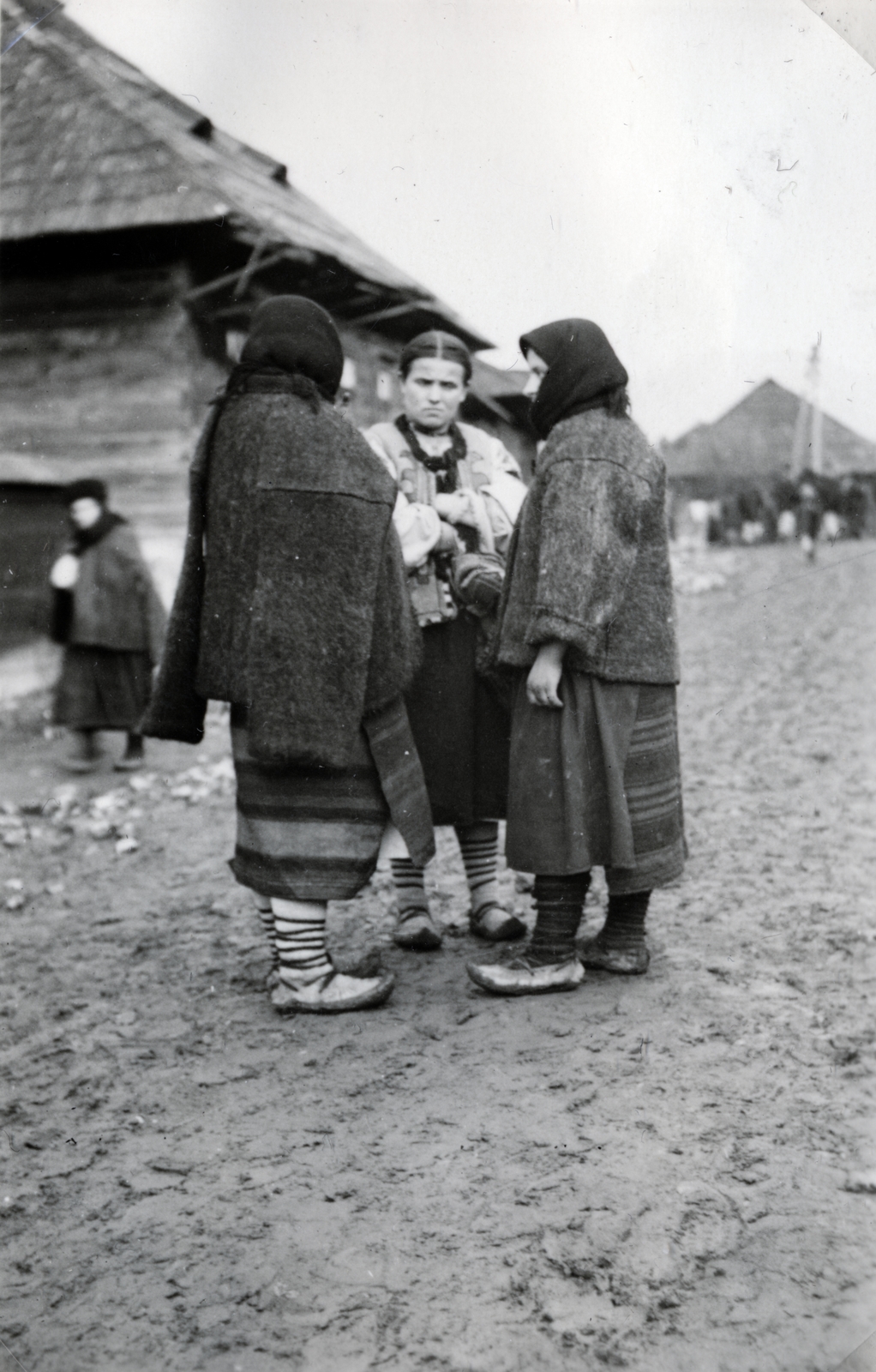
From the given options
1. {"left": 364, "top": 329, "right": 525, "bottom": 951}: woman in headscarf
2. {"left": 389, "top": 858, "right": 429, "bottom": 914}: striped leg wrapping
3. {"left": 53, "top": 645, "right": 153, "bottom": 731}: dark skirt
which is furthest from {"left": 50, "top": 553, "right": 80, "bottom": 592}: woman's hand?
{"left": 364, "top": 329, "right": 525, "bottom": 951}: woman in headscarf

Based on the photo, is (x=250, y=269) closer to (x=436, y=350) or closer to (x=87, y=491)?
(x=436, y=350)

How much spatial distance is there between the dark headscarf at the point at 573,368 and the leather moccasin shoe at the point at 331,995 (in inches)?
55.2

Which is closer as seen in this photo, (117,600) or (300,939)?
(300,939)

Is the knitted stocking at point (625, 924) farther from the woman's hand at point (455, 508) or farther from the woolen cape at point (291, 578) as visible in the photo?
the woman's hand at point (455, 508)

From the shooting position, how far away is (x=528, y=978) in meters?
2.80

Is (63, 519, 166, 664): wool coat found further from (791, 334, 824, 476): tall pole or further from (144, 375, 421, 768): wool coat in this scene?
(144, 375, 421, 768): wool coat

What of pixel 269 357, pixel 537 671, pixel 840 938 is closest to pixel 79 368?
pixel 269 357

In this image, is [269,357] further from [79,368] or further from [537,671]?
[79,368]

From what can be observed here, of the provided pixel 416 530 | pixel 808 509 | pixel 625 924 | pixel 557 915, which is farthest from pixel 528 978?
pixel 808 509

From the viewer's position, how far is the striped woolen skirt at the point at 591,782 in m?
2.66

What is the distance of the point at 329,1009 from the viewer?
2.77m

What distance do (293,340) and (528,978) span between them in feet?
5.20

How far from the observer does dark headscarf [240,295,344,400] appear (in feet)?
8.33

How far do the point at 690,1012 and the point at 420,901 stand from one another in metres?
0.87
